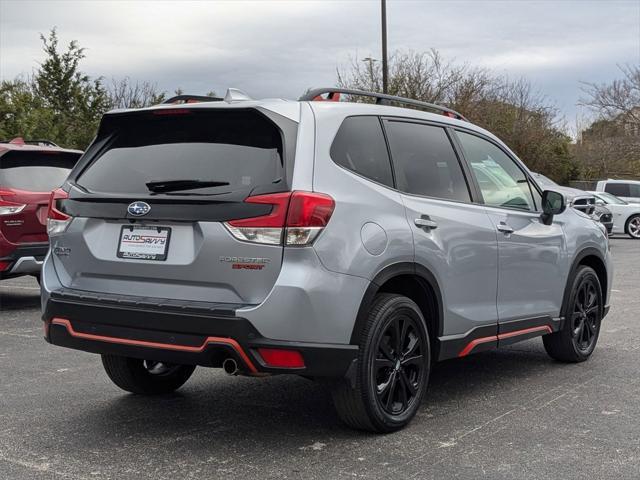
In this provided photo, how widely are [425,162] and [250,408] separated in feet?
5.93

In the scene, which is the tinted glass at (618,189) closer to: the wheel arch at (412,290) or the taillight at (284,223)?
the wheel arch at (412,290)

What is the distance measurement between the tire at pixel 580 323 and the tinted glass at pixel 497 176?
0.80 meters

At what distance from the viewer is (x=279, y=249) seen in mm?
4133

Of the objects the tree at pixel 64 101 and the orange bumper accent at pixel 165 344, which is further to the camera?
the tree at pixel 64 101

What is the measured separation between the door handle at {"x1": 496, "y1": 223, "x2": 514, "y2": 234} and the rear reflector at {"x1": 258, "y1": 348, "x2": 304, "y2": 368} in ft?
6.55

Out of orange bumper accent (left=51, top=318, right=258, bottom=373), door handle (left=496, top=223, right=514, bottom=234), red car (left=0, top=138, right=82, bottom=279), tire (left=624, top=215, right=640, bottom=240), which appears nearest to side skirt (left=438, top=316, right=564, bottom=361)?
door handle (left=496, top=223, right=514, bottom=234)

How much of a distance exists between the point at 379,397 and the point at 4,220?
19.9 ft

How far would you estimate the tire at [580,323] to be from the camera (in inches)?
257

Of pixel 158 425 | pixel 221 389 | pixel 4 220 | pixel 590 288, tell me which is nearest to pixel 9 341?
pixel 4 220

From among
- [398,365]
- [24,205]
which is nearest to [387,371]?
[398,365]

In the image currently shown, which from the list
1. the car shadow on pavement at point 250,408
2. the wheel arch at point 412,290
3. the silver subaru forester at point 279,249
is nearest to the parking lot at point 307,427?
the car shadow on pavement at point 250,408

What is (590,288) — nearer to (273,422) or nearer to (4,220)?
(273,422)

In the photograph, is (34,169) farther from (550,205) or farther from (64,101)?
(64,101)

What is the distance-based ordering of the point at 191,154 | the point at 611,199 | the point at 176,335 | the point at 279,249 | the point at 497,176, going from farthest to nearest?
the point at 611,199 < the point at 497,176 < the point at 191,154 < the point at 176,335 < the point at 279,249
